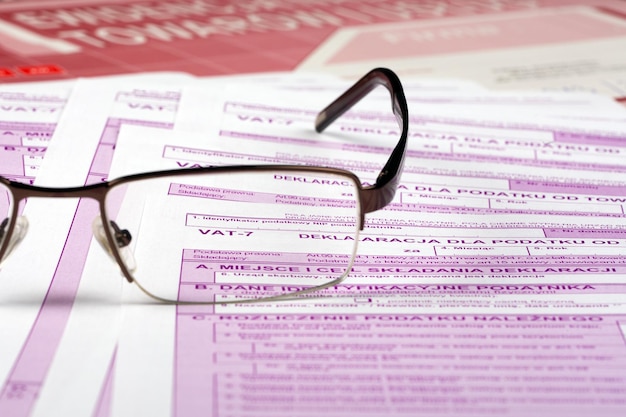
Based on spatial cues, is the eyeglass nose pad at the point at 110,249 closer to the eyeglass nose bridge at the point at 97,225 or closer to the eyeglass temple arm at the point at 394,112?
the eyeglass nose bridge at the point at 97,225

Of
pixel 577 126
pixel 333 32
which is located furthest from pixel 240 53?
pixel 577 126

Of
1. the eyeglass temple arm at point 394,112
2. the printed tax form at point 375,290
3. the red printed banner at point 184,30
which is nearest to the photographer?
the printed tax form at point 375,290

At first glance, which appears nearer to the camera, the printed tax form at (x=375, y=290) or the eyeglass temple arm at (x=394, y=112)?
the printed tax form at (x=375, y=290)

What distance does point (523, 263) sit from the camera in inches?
20.6

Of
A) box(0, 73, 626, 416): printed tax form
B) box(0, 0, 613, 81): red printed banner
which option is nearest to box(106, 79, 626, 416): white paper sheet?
box(0, 73, 626, 416): printed tax form

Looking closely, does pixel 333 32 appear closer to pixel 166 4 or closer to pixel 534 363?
pixel 166 4

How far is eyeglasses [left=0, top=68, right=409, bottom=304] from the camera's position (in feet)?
1.60

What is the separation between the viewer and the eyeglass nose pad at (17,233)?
49 cm

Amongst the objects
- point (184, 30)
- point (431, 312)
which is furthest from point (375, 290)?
point (184, 30)

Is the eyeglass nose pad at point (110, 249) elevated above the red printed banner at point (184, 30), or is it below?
above

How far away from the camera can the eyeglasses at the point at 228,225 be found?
0.49 m

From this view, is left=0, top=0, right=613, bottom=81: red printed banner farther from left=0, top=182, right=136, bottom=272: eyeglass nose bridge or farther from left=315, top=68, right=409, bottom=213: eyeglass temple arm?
left=0, top=182, right=136, bottom=272: eyeglass nose bridge

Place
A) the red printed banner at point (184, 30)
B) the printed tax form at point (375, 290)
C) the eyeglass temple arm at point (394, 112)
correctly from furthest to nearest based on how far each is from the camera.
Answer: the red printed banner at point (184, 30), the eyeglass temple arm at point (394, 112), the printed tax form at point (375, 290)

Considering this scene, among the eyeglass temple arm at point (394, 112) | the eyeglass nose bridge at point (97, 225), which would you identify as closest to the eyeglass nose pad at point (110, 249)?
the eyeglass nose bridge at point (97, 225)
